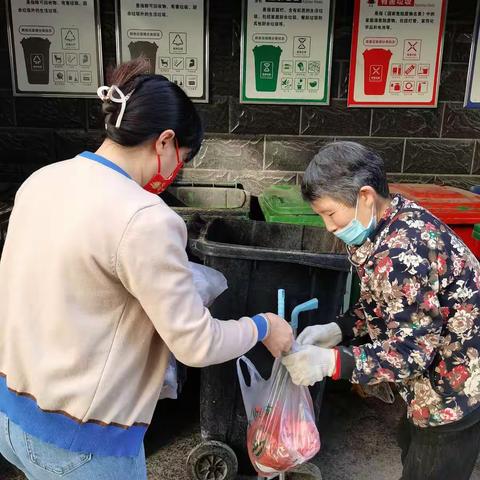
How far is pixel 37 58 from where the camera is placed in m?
3.56

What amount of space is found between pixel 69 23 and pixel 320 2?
5.81 ft

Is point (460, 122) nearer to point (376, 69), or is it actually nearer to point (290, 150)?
point (376, 69)

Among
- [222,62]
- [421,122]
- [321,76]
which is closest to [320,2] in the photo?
[321,76]

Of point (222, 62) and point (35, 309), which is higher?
point (222, 62)

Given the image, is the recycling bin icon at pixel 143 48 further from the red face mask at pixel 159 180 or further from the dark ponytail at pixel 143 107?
the dark ponytail at pixel 143 107

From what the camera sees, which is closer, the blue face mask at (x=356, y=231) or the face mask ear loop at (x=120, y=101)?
the face mask ear loop at (x=120, y=101)

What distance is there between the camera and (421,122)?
3.73 m

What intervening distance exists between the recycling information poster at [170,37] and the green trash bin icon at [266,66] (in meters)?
0.38

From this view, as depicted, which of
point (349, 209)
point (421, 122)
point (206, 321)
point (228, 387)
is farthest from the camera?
point (421, 122)

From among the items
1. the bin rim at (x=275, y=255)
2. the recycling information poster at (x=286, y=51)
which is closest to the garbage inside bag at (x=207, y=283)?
the bin rim at (x=275, y=255)

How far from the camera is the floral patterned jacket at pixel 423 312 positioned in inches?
52.9

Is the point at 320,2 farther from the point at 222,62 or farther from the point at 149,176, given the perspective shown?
the point at 149,176

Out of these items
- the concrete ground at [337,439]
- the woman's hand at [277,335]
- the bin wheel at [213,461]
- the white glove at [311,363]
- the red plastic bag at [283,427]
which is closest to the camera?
the woman's hand at [277,335]

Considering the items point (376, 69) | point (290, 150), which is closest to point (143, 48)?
point (290, 150)
